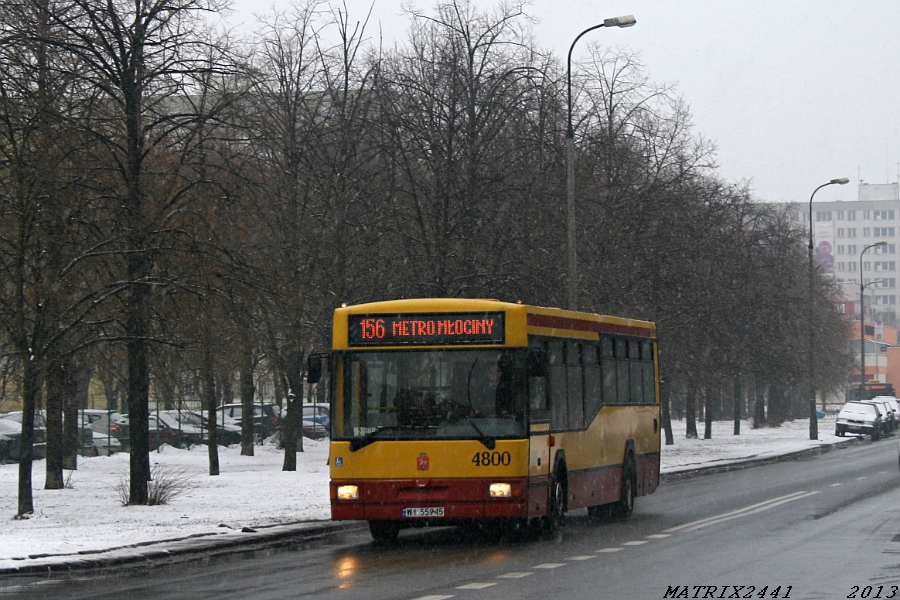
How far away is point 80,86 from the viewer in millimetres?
20188

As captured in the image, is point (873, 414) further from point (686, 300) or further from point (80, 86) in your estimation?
point (80, 86)

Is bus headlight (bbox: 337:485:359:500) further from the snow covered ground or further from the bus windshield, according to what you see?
the snow covered ground

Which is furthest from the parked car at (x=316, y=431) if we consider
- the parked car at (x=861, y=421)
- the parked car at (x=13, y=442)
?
the parked car at (x=861, y=421)

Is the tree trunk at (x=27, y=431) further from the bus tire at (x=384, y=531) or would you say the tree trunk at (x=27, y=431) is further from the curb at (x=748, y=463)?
the curb at (x=748, y=463)

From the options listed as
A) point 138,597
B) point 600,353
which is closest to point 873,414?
point 600,353

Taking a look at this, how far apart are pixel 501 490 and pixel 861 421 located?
51515 mm

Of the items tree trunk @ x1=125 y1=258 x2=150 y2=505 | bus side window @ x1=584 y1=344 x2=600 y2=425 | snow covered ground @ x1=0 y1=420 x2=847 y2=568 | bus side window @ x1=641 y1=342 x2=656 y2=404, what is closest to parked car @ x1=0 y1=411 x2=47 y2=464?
snow covered ground @ x1=0 y1=420 x2=847 y2=568

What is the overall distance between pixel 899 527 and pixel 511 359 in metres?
5.76

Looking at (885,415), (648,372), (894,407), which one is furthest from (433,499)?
(894,407)

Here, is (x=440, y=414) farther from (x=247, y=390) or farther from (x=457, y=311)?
(x=247, y=390)

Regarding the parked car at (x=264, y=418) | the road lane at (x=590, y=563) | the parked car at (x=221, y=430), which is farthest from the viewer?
the parked car at (x=264, y=418)

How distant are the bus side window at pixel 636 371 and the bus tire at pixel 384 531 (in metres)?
5.95

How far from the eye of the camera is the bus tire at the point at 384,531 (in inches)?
663

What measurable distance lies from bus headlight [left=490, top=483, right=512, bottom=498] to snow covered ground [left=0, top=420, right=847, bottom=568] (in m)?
3.91
